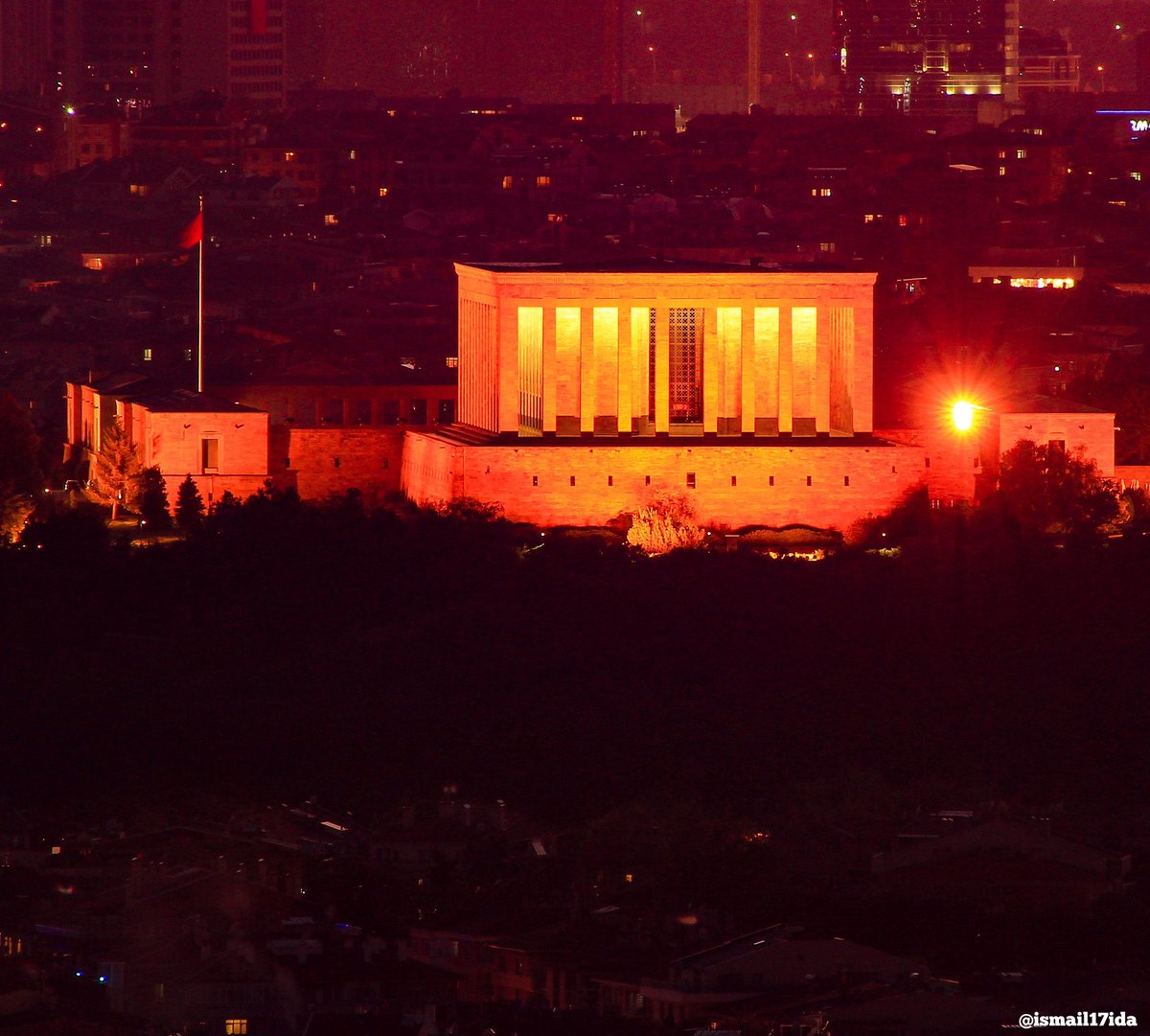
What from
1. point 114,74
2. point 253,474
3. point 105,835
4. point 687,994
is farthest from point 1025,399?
point 114,74

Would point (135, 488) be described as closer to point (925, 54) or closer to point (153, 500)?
point (153, 500)

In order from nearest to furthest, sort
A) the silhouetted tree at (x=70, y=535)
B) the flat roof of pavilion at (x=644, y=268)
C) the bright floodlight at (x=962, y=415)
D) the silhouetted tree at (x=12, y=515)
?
1. the silhouetted tree at (x=70, y=535)
2. the silhouetted tree at (x=12, y=515)
3. the flat roof of pavilion at (x=644, y=268)
4. the bright floodlight at (x=962, y=415)

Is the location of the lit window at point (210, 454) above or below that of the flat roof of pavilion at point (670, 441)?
below

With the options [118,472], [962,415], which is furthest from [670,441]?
[118,472]

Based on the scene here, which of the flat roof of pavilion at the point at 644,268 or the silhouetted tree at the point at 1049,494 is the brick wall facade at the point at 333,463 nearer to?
the flat roof of pavilion at the point at 644,268

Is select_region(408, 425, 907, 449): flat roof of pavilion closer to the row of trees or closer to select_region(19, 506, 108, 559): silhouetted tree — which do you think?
the row of trees

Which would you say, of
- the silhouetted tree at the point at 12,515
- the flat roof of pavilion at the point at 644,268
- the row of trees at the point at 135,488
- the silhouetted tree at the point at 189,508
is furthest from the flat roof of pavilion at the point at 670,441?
the silhouetted tree at the point at 12,515
